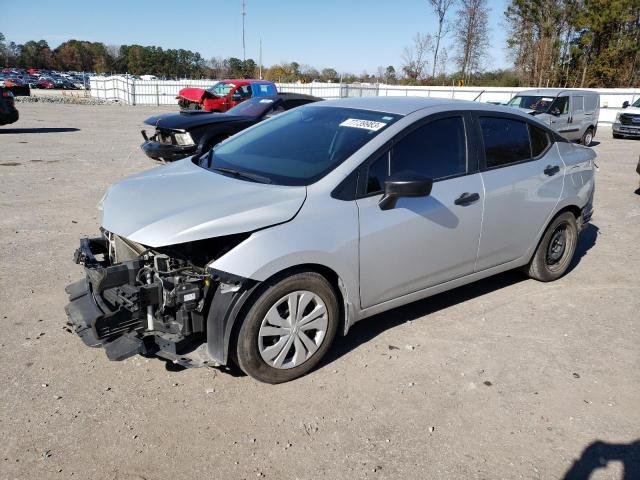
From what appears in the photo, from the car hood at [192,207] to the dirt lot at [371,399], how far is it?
101cm

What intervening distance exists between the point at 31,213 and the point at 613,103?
29915 mm

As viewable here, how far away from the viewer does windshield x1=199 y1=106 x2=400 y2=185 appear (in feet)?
11.7

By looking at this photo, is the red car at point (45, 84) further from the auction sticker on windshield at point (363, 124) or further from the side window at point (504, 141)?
the side window at point (504, 141)

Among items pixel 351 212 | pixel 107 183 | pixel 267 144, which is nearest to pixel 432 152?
pixel 351 212

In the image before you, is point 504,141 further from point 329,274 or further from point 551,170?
point 329,274

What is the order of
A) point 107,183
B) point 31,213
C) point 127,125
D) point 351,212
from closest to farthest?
1. point 351,212
2. point 31,213
3. point 107,183
4. point 127,125

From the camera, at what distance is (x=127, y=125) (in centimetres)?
1994

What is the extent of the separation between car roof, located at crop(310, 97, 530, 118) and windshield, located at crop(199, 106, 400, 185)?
10cm

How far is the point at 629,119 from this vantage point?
19.6 m

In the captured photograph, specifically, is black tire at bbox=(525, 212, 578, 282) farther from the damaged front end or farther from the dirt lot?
the damaged front end

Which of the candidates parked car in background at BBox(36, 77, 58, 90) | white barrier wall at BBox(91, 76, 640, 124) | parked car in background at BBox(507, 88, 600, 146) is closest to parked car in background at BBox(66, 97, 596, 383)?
parked car in background at BBox(507, 88, 600, 146)

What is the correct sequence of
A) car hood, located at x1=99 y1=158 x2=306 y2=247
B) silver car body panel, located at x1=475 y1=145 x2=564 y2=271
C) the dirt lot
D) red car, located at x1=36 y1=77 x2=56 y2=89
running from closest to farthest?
the dirt lot
car hood, located at x1=99 y1=158 x2=306 y2=247
silver car body panel, located at x1=475 y1=145 x2=564 y2=271
red car, located at x1=36 y1=77 x2=56 y2=89

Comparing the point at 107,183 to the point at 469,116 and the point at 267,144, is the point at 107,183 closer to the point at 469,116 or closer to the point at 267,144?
the point at 267,144

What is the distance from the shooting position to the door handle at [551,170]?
185 inches
